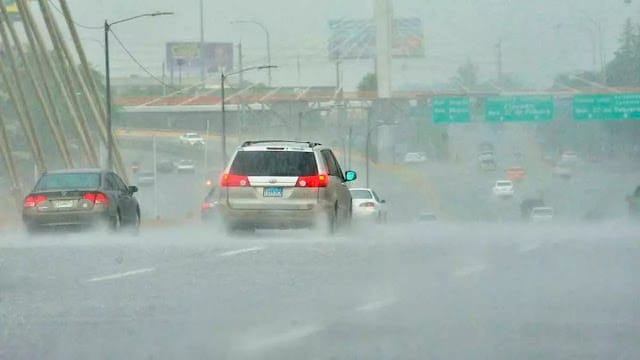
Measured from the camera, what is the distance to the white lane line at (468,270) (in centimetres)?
1952

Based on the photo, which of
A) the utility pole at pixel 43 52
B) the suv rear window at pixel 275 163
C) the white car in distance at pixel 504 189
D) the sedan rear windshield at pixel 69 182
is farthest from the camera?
the white car in distance at pixel 504 189

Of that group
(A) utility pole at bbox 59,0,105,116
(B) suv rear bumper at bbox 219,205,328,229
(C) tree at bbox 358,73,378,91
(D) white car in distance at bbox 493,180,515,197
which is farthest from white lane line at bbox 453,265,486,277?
(C) tree at bbox 358,73,378,91

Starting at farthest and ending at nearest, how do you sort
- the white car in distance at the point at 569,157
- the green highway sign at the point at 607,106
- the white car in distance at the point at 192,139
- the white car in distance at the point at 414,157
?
the white car in distance at the point at 414,157 → the white car in distance at the point at 569,157 → the white car in distance at the point at 192,139 → the green highway sign at the point at 607,106

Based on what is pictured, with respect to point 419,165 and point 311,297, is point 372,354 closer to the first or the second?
point 311,297

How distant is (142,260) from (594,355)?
11.2m

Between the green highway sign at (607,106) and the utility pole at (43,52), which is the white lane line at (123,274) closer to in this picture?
the utility pole at (43,52)

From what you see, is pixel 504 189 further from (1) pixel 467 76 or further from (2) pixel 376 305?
(2) pixel 376 305

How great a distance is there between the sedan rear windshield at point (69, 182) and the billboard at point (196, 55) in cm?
14451

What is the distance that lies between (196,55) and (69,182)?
154 meters

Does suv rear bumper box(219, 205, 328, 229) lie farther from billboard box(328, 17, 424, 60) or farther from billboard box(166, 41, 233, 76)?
billboard box(166, 41, 233, 76)

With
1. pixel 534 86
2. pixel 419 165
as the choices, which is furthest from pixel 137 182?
pixel 534 86

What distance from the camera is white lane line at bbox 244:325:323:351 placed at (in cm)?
1284

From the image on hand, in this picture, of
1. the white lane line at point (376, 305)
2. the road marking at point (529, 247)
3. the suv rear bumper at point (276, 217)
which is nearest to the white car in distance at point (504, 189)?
the suv rear bumper at point (276, 217)

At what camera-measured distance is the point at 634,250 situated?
929 inches
